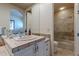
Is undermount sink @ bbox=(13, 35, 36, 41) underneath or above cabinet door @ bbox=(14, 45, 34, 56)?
above

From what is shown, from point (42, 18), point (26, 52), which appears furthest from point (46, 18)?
point (26, 52)

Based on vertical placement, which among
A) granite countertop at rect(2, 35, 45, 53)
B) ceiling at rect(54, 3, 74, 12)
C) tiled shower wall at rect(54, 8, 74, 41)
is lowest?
granite countertop at rect(2, 35, 45, 53)

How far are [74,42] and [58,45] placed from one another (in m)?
0.19

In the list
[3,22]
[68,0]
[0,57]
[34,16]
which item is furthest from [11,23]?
[68,0]

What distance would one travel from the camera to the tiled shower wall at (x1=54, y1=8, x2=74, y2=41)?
1376mm

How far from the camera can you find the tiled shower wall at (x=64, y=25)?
54.2 inches

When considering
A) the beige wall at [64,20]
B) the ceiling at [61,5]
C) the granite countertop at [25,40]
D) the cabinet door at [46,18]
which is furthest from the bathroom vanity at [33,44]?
the ceiling at [61,5]

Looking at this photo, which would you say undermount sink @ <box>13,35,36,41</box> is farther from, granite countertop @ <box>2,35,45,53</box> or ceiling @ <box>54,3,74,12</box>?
ceiling @ <box>54,3,74,12</box>

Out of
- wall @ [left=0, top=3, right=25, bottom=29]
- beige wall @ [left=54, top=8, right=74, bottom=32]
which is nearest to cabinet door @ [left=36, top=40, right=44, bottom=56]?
beige wall @ [left=54, top=8, right=74, bottom=32]

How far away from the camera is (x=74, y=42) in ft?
4.57

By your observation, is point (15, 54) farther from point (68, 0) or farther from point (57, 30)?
point (68, 0)

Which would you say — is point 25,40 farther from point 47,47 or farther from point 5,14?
point 5,14

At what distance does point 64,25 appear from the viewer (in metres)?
1.42

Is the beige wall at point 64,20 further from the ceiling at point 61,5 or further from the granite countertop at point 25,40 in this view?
the granite countertop at point 25,40
